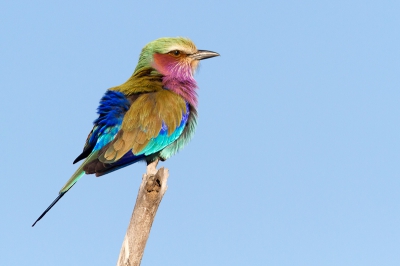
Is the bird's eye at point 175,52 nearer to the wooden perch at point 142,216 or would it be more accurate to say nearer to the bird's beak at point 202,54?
the bird's beak at point 202,54

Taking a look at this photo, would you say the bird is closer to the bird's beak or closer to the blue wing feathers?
the blue wing feathers

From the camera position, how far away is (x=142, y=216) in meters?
5.06

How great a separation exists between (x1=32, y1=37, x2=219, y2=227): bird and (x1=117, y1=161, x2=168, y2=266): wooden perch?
1.00 m

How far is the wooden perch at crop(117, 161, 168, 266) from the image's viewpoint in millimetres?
4953

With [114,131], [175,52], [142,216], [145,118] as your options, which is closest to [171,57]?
[175,52]

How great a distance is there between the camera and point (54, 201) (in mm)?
5809

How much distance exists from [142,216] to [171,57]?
2935 mm

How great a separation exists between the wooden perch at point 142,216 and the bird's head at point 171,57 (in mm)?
2447

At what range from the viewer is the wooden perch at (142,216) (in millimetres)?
4953

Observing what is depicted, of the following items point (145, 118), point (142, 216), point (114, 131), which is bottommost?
point (142, 216)

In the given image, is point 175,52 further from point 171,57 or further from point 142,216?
point 142,216

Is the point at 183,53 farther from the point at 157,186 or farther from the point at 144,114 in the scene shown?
the point at 157,186

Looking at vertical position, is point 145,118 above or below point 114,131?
above

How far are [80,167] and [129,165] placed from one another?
1.82 ft
